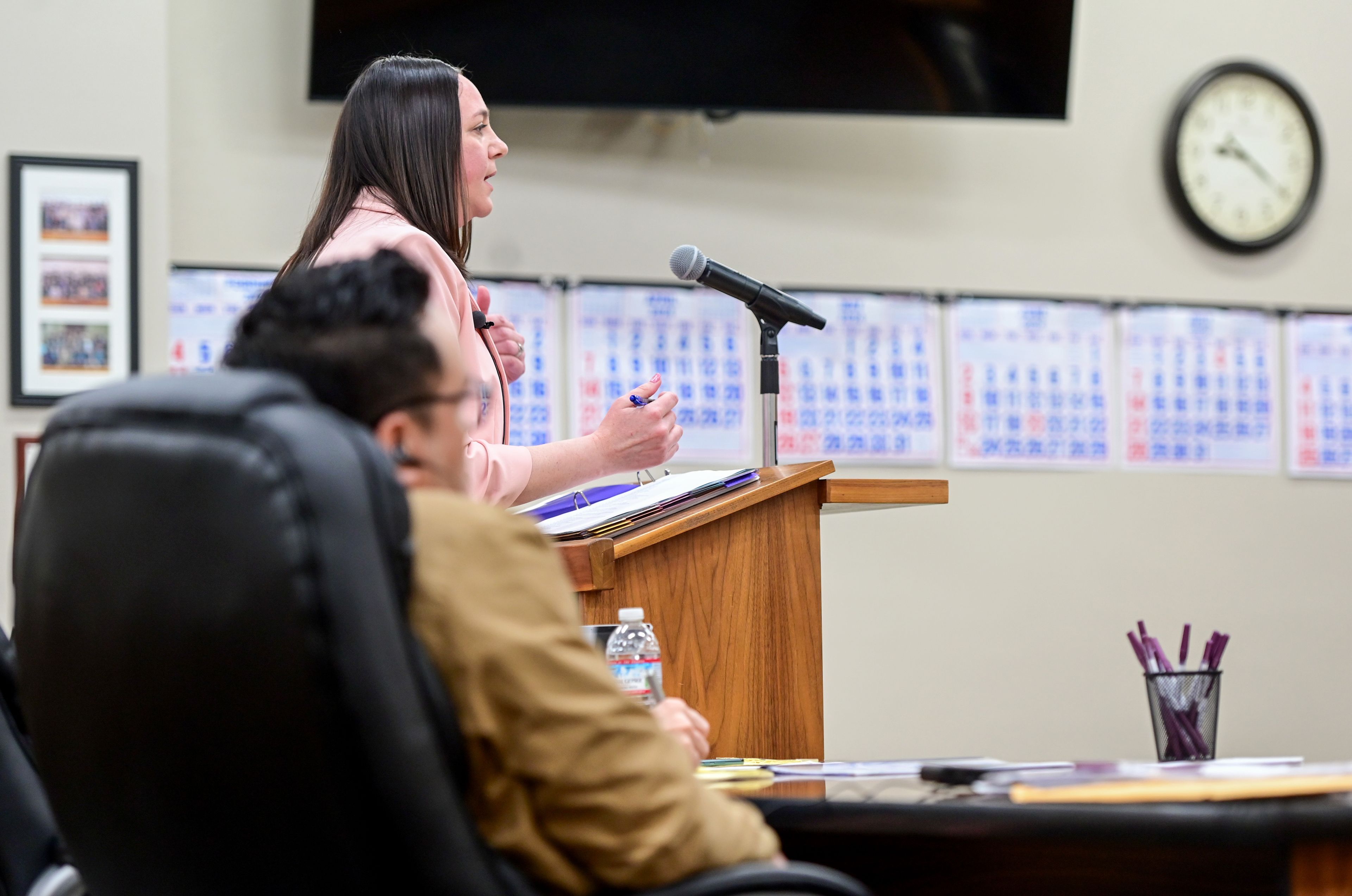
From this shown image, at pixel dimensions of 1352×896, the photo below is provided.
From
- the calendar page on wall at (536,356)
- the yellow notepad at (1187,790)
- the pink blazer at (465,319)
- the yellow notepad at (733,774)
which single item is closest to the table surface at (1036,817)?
the yellow notepad at (1187,790)

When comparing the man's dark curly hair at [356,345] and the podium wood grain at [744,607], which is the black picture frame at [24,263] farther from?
the man's dark curly hair at [356,345]

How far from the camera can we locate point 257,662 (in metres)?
0.80

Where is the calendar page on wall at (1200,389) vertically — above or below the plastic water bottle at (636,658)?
above

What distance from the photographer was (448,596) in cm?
84

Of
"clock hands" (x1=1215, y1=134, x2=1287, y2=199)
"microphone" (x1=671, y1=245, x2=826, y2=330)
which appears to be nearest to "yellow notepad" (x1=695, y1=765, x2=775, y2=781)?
"microphone" (x1=671, y1=245, x2=826, y2=330)

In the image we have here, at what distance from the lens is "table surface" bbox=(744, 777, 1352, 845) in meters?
0.95

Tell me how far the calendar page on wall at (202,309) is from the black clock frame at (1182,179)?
7.37 ft

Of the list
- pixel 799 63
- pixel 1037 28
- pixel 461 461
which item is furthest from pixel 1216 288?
pixel 461 461

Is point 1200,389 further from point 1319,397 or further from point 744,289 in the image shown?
point 744,289

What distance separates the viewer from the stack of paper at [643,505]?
5.24ft

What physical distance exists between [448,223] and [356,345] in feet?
2.77

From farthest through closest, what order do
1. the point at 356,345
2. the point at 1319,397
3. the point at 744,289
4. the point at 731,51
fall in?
1. the point at 1319,397
2. the point at 731,51
3. the point at 744,289
4. the point at 356,345

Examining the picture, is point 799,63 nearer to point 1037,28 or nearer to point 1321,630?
point 1037,28

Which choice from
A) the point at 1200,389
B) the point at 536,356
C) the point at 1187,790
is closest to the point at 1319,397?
the point at 1200,389
